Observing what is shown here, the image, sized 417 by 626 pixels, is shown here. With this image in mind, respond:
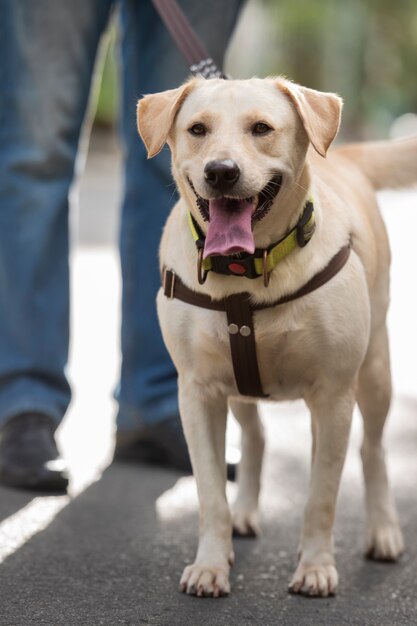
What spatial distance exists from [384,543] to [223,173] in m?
1.31

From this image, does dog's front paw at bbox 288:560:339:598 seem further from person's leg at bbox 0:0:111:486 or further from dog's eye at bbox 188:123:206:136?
person's leg at bbox 0:0:111:486

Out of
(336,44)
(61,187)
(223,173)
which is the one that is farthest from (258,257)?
(336,44)

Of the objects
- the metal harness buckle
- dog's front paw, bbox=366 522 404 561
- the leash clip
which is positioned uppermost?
the leash clip

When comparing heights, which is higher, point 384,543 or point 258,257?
point 258,257

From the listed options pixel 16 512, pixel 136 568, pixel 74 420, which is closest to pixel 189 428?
pixel 136 568

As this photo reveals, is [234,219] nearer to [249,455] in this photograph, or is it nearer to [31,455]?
[249,455]

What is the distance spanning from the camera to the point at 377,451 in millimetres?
3906

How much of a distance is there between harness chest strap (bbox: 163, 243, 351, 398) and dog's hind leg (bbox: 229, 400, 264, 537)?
0.69m

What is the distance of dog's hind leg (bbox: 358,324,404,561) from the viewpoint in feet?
Answer: 12.3

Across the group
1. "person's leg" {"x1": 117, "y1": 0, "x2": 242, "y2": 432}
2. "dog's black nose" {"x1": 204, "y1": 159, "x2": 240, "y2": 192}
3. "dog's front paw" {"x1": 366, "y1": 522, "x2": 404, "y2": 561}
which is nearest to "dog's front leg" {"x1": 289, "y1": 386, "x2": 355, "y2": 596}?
"dog's front paw" {"x1": 366, "y1": 522, "x2": 404, "y2": 561}

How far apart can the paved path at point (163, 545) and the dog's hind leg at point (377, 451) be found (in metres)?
0.08

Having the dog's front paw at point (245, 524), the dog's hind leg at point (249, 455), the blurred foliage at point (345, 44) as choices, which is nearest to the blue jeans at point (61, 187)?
the dog's hind leg at point (249, 455)

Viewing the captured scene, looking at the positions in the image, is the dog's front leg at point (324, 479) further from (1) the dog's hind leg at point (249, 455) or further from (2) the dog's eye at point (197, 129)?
(2) the dog's eye at point (197, 129)

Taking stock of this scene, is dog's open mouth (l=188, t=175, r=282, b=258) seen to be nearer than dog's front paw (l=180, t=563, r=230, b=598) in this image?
Yes
